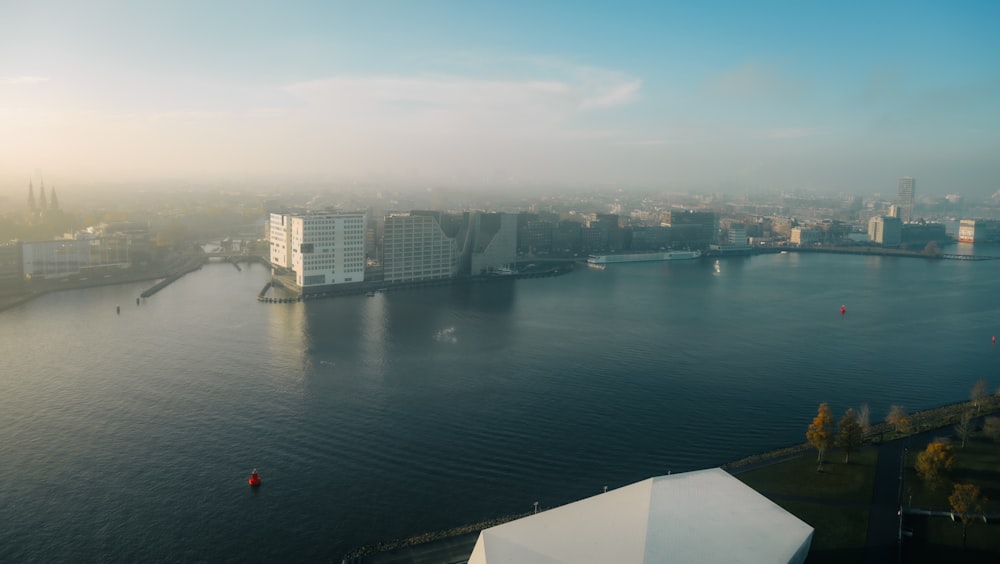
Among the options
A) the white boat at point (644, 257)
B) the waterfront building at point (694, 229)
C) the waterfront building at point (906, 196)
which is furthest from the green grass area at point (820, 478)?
the waterfront building at point (906, 196)

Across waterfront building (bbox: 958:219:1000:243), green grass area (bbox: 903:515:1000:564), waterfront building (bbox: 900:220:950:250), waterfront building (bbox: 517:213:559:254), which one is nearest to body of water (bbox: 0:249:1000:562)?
green grass area (bbox: 903:515:1000:564)

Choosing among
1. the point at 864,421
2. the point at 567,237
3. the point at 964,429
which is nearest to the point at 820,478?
the point at 864,421

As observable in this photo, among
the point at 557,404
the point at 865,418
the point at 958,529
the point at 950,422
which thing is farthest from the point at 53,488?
the point at 950,422

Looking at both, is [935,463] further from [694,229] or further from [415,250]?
[694,229]

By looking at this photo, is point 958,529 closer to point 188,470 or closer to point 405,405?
point 405,405

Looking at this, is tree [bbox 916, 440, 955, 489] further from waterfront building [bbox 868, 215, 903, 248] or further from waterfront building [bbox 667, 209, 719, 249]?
waterfront building [bbox 868, 215, 903, 248]

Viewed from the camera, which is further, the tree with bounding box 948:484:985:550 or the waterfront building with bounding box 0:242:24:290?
the waterfront building with bounding box 0:242:24:290
